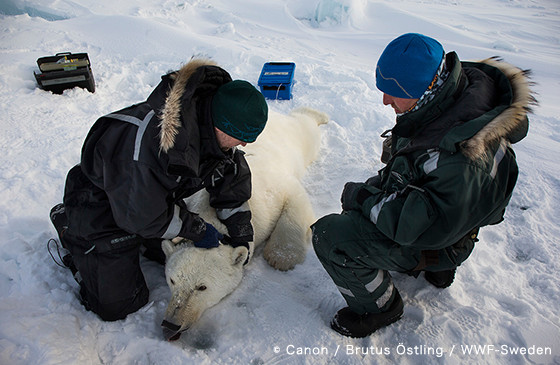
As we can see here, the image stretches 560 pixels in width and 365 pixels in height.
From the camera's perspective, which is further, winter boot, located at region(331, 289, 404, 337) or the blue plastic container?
the blue plastic container

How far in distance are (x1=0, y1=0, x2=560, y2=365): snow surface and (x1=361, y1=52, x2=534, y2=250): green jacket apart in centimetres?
81

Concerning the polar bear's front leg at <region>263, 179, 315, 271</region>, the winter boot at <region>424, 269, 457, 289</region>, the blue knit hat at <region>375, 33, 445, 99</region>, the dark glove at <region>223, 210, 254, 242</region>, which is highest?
the blue knit hat at <region>375, 33, 445, 99</region>

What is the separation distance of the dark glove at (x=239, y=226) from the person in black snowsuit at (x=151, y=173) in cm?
8

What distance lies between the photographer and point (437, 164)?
1648 millimetres

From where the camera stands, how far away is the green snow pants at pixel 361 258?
1.98m

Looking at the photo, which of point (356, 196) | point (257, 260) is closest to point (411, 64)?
point (356, 196)

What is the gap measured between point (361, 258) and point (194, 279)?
1.13m

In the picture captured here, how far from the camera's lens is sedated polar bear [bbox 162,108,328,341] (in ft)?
7.38

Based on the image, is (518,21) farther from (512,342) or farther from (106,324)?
(106,324)

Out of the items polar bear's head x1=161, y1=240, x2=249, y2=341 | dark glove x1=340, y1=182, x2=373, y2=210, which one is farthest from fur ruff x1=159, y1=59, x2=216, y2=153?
dark glove x1=340, y1=182, x2=373, y2=210

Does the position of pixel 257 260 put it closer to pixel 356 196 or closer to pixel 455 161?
pixel 356 196

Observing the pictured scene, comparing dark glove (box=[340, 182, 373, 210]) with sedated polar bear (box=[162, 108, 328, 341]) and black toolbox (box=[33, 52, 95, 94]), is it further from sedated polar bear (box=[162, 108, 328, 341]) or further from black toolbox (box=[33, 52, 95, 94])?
black toolbox (box=[33, 52, 95, 94])

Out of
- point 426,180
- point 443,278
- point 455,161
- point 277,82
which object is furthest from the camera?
point 277,82

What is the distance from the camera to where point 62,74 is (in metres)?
4.75
